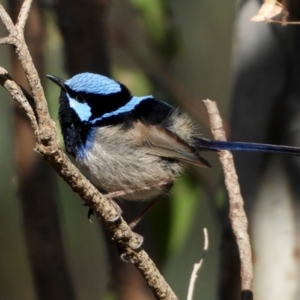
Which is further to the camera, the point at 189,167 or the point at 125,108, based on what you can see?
the point at 189,167

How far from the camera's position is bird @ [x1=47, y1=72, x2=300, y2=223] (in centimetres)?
204

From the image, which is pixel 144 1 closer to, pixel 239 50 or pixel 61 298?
pixel 239 50

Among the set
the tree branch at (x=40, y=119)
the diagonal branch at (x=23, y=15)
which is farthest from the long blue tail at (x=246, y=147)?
the diagonal branch at (x=23, y=15)

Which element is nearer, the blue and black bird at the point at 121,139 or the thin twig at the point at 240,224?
the thin twig at the point at 240,224

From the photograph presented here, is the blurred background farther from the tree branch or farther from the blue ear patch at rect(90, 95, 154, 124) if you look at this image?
the tree branch

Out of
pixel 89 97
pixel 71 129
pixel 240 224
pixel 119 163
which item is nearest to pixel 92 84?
pixel 89 97

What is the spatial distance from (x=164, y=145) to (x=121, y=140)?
0.44 feet

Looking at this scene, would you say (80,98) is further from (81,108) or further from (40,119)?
(40,119)

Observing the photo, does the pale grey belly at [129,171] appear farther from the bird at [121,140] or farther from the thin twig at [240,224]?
the thin twig at [240,224]

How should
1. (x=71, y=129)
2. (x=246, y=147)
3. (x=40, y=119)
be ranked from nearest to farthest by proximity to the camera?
(x=40, y=119) → (x=246, y=147) → (x=71, y=129)

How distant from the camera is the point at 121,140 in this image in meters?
2.06

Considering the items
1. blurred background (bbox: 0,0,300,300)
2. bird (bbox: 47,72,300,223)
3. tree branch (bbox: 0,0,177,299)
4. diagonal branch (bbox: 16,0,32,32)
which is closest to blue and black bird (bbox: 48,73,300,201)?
bird (bbox: 47,72,300,223)

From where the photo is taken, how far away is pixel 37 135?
46.8 inches

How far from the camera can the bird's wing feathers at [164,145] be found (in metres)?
2.07
